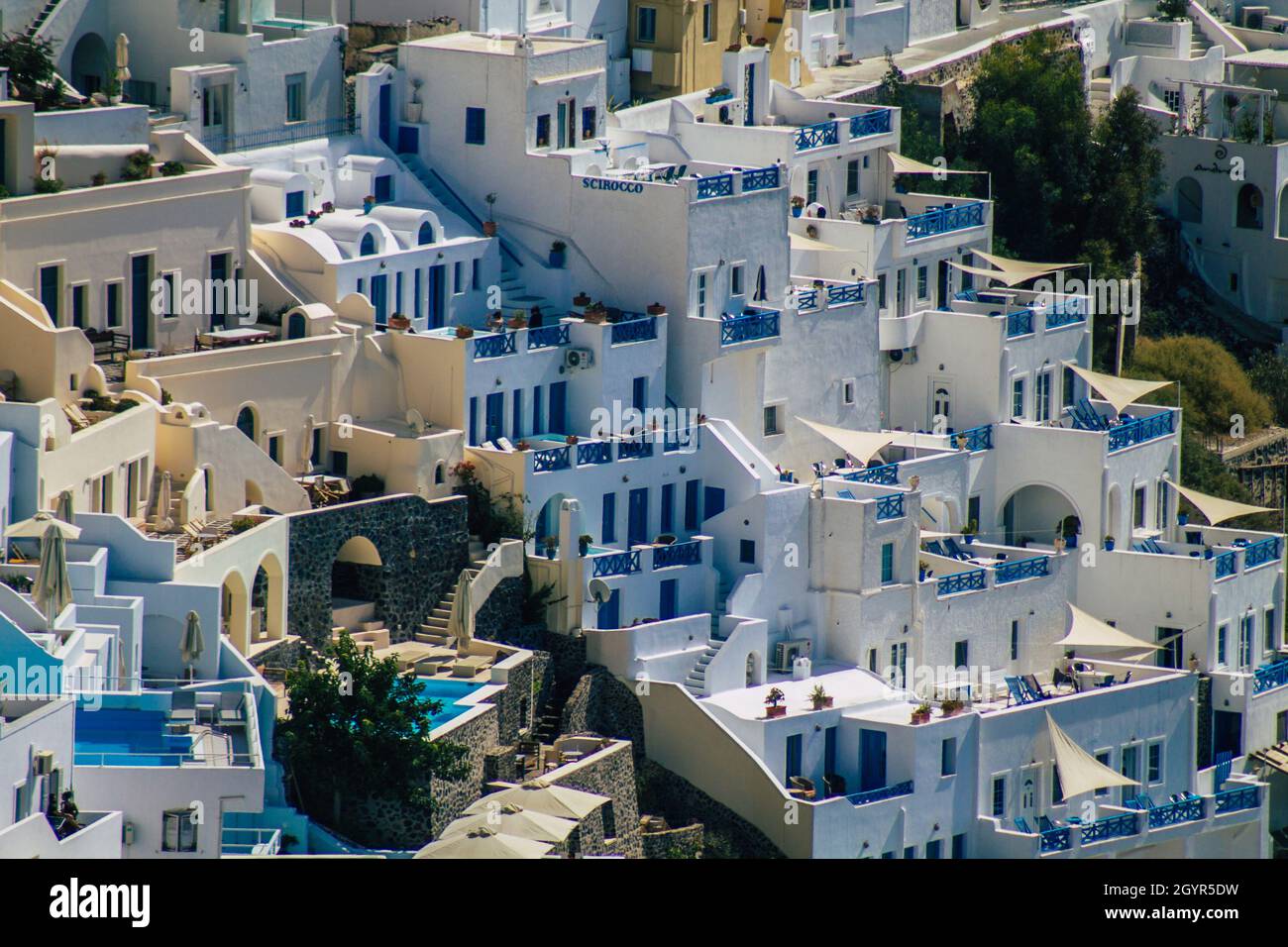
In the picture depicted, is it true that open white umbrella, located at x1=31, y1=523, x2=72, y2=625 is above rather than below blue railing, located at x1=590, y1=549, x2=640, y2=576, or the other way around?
above

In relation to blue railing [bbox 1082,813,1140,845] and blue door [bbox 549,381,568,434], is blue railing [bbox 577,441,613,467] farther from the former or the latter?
blue railing [bbox 1082,813,1140,845]

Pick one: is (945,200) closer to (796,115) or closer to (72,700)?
(796,115)

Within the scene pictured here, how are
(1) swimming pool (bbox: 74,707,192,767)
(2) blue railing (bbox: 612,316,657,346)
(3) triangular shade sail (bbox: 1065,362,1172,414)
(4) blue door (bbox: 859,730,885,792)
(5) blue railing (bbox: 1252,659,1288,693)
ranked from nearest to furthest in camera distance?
(1) swimming pool (bbox: 74,707,192,767) → (4) blue door (bbox: 859,730,885,792) → (2) blue railing (bbox: 612,316,657,346) → (5) blue railing (bbox: 1252,659,1288,693) → (3) triangular shade sail (bbox: 1065,362,1172,414)

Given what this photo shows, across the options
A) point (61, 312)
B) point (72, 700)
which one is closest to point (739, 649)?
point (61, 312)

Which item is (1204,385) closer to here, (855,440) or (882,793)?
(855,440)


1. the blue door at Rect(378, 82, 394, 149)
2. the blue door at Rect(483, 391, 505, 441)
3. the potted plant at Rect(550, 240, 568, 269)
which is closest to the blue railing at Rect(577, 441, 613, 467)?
the blue door at Rect(483, 391, 505, 441)

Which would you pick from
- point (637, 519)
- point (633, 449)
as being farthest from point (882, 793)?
point (633, 449)
